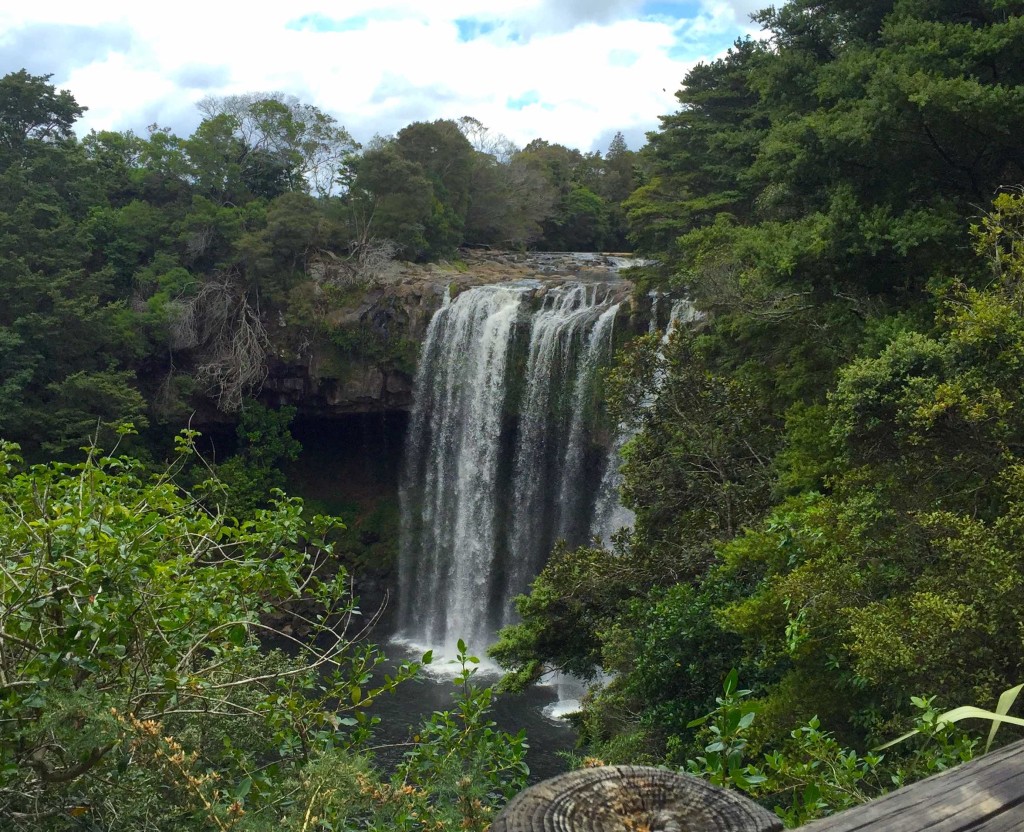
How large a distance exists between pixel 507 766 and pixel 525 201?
2820cm

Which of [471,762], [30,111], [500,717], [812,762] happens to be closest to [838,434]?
[812,762]

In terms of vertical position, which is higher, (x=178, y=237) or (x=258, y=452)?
(x=178, y=237)

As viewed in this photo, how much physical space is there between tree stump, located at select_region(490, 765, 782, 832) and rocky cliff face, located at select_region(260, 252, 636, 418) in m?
19.5

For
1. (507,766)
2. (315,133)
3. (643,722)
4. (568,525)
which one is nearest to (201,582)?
(507,766)

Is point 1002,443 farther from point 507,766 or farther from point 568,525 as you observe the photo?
point 568,525

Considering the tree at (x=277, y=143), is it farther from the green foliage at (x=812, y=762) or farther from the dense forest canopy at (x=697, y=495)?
the green foliage at (x=812, y=762)

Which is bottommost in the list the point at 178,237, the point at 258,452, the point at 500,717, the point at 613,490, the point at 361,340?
the point at 500,717

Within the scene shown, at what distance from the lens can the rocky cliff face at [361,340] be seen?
21.7 m

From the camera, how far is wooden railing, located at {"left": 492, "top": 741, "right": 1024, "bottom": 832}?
1331mm

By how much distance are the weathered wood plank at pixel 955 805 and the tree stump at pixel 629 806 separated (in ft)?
0.62

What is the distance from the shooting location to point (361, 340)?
863 inches

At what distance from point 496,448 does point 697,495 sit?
1069 centimetres

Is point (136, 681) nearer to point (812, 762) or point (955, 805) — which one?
point (812, 762)

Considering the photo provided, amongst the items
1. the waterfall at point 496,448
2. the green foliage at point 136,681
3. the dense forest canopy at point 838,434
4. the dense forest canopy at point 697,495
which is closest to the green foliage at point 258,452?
the dense forest canopy at point 697,495
